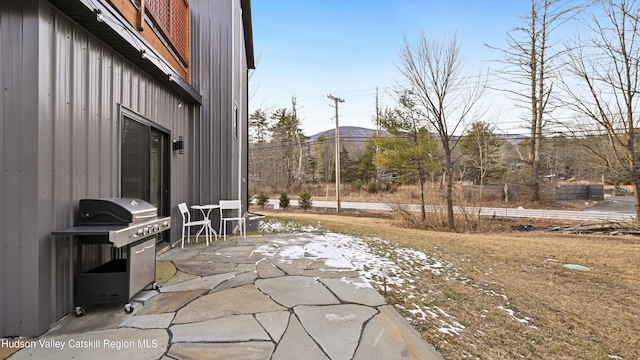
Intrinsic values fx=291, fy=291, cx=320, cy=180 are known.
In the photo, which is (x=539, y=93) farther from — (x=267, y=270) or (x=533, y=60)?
(x=267, y=270)

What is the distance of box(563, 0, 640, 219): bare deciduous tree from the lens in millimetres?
7051

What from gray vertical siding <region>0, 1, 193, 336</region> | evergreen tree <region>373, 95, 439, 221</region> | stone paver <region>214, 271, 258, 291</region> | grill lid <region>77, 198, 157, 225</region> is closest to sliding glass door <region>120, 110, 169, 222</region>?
gray vertical siding <region>0, 1, 193, 336</region>

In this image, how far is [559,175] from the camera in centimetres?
2573

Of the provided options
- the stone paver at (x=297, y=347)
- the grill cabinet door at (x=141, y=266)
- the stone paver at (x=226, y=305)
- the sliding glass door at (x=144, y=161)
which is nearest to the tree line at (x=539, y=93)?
the sliding glass door at (x=144, y=161)

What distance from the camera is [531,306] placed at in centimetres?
284

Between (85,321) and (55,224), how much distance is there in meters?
0.76

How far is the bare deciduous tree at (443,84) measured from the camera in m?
9.84

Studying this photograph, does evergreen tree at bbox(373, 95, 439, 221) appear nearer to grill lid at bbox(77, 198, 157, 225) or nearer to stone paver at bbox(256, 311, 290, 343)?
stone paver at bbox(256, 311, 290, 343)

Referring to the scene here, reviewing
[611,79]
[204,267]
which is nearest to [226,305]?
[204,267]

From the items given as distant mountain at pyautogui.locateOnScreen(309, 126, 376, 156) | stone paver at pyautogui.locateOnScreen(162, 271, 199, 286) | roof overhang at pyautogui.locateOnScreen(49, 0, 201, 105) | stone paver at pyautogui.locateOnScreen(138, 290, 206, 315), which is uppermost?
distant mountain at pyautogui.locateOnScreen(309, 126, 376, 156)

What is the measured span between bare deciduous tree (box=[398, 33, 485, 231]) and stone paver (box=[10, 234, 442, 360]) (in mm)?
8512

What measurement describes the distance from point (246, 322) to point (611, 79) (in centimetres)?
1043

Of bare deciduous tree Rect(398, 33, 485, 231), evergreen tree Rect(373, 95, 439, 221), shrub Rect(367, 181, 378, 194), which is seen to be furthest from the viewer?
shrub Rect(367, 181, 378, 194)

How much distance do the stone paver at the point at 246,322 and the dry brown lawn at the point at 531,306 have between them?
1.21 feet
